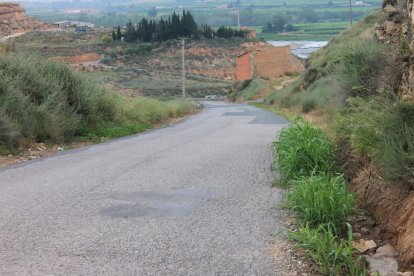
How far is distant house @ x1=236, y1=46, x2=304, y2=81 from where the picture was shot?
3253 inches

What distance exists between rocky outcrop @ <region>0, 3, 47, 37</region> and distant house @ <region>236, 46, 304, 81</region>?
4289cm

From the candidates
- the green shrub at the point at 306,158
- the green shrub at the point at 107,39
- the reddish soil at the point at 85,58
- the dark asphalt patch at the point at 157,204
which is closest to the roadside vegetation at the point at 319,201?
the green shrub at the point at 306,158

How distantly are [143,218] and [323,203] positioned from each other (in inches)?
85.0

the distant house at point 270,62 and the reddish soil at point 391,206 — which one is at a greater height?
the reddish soil at point 391,206

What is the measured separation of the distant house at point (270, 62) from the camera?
8262 centimetres

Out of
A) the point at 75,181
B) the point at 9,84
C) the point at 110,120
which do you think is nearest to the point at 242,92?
the point at 110,120

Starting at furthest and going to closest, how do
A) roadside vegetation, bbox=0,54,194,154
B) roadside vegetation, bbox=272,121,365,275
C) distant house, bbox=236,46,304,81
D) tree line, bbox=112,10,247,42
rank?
tree line, bbox=112,10,247,42 < distant house, bbox=236,46,304,81 < roadside vegetation, bbox=0,54,194,154 < roadside vegetation, bbox=272,121,365,275

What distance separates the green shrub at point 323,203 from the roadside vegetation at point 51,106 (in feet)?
28.2

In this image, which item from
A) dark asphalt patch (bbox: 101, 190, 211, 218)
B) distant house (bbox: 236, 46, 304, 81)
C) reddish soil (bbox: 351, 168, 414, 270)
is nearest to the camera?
reddish soil (bbox: 351, 168, 414, 270)

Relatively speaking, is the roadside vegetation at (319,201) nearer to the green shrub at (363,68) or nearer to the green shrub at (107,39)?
the green shrub at (363,68)

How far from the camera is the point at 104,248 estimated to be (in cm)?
562

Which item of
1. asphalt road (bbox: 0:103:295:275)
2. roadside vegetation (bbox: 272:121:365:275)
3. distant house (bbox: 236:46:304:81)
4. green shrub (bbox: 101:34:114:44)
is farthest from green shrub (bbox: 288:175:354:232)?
green shrub (bbox: 101:34:114:44)

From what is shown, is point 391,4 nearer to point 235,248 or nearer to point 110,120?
point 235,248

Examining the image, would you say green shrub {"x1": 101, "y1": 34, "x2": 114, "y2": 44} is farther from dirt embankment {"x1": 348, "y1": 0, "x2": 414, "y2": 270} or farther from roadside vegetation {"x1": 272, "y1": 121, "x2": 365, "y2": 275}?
dirt embankment {"x1": 348, "y1": 0, "x2": 414, "y2": 270}
